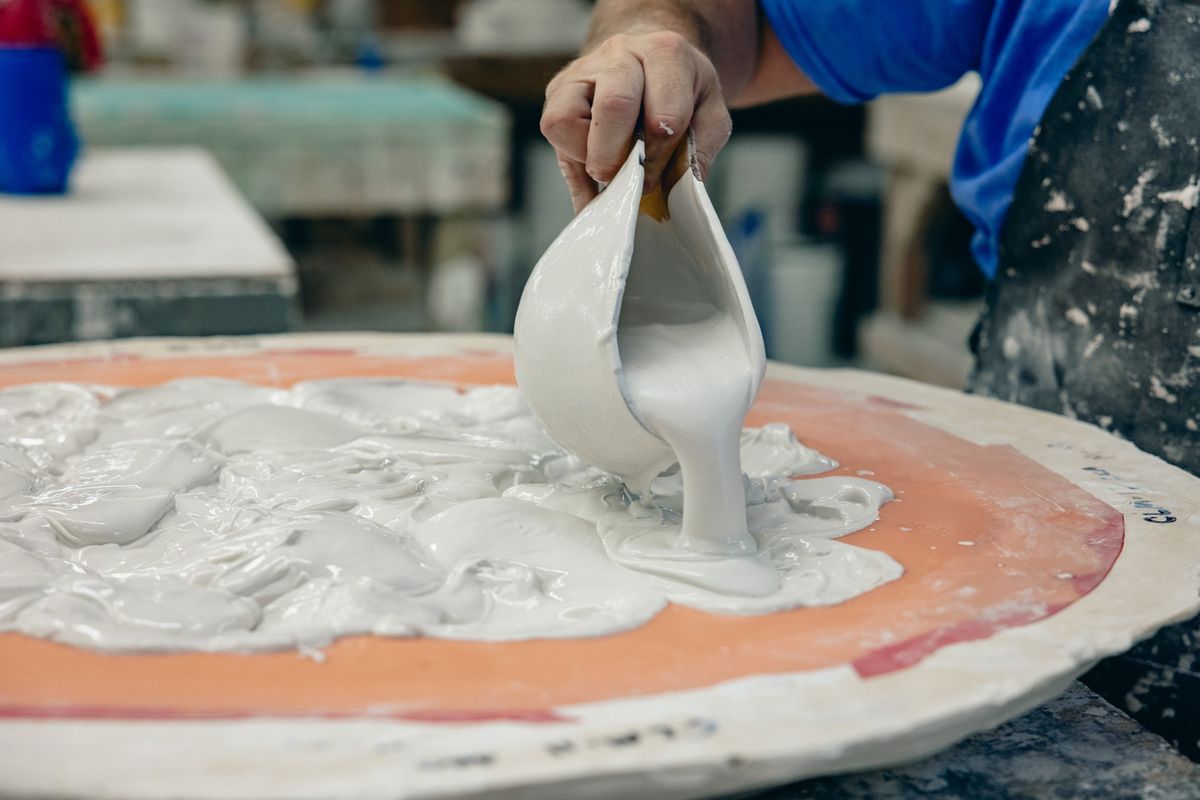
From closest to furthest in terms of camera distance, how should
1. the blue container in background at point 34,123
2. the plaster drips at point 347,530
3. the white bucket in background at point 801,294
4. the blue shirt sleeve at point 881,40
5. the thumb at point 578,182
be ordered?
the plaster drips at point 347,530 → the thumb at point 578,182 → the blue shirt sleeve at point 881,40 → the blue container in background at point 34,123 → the white bucket in background at point 801,294

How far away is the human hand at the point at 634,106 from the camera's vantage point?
1382 mm

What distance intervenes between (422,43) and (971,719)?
6286 mm

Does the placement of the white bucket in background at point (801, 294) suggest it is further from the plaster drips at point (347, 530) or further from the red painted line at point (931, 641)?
the red painted line at point (931, 641)

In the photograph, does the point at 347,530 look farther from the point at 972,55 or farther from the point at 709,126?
the point at 972,55

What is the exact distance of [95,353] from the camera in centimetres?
199

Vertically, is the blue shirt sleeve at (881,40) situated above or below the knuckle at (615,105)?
above

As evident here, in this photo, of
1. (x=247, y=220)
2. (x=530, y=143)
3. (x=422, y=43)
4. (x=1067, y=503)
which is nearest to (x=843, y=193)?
(x=530, y=143)

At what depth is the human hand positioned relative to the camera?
1.38m

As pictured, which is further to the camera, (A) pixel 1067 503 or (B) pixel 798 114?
(B) pixel 798 114

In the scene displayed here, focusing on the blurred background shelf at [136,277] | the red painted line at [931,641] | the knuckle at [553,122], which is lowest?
the blurred background shelf at [136,277]

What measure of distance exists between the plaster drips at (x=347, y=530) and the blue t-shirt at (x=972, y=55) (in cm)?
64

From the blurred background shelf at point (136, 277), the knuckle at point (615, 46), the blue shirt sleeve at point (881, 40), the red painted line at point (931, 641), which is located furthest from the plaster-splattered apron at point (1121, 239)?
the blurred background shelf at point (136, 277)

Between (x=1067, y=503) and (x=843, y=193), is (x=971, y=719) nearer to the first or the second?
(x=1067, y=503)

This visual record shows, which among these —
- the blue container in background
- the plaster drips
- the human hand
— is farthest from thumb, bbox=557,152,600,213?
the blue container in background
